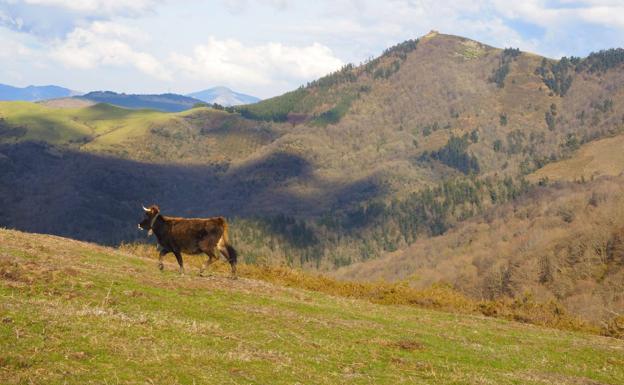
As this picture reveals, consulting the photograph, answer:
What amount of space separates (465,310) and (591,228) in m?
129

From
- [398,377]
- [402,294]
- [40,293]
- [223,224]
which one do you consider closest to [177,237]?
[223,224]

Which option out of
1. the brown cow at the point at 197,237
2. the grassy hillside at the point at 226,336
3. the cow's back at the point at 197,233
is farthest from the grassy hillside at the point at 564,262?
the grassy hillside at the point at 226,336

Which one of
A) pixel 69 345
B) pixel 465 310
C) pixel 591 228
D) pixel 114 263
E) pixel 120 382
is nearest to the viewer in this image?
pixel 120 382

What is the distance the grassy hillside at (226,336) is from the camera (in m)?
13.4

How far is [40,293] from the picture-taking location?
2028 cm

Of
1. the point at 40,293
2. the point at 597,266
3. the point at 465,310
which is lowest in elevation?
the point at 597,266

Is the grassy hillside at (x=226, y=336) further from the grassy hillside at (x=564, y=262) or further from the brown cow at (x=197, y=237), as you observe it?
the grassy hillside at (x=564, y=262)

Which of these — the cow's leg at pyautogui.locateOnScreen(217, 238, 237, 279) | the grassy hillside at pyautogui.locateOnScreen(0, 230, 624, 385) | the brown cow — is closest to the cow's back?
the brown cow

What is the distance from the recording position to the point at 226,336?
17891mm

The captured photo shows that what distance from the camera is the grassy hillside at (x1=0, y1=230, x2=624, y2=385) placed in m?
13.4

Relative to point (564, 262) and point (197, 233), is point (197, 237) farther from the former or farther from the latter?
point (564, 262)

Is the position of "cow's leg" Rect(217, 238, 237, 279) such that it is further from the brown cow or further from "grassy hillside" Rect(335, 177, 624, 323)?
"grassy hillside" Rect(335, 177, 624, 323)

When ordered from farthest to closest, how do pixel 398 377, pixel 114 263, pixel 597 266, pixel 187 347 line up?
pixel 597 266
pixel 114 263
pixel 398 377
pixel 187 347

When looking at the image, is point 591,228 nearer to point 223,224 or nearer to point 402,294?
point 402,294
